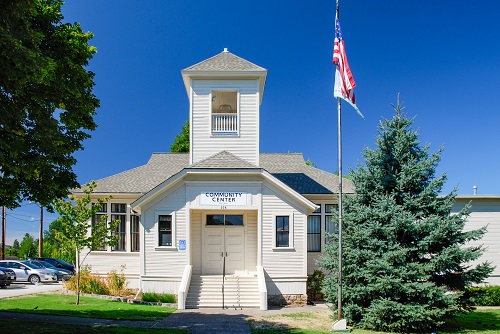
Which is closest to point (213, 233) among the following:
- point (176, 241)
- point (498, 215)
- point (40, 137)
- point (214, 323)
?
point (176, 241)

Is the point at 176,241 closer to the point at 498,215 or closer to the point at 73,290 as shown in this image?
the point at 73,290

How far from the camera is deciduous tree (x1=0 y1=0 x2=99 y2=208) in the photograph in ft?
31.2

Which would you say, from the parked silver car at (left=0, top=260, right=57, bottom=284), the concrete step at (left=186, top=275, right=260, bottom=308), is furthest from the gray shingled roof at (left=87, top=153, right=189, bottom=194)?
the parked silver car at (left=0, top=260, right=57, bottom=284)

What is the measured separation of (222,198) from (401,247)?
7.90 m

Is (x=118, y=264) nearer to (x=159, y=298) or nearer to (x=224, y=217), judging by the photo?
(x=159, y=298)

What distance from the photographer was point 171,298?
18.4 m

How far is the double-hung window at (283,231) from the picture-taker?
62.8 feet

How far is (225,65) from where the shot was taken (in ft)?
68.5

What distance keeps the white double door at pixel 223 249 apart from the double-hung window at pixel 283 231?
1843 mm

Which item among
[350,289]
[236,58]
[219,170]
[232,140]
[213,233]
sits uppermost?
[236,58]

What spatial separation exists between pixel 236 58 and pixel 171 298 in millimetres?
11907

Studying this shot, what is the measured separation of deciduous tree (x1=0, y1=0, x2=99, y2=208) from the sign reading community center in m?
6.13

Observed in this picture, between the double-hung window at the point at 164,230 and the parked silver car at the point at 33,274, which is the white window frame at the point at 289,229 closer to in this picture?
the double-hung window at the point at 164,230

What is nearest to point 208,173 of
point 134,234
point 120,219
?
point 134,234
